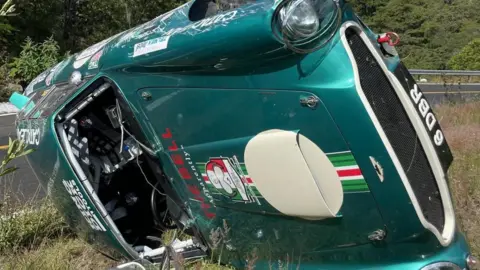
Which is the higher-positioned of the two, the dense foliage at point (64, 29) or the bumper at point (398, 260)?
the bumper at point (398, 260)

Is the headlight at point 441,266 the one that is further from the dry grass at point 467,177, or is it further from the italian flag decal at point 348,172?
the dry grass at point 467,177

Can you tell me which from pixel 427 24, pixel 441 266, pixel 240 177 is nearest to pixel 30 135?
pixel 240 177

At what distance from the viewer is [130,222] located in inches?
141

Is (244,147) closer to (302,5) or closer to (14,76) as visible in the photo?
(302,5)

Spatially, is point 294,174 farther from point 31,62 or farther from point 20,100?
point 31,62

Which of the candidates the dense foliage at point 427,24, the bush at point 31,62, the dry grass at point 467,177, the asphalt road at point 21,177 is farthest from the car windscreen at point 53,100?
the dense foliage at point 427,24

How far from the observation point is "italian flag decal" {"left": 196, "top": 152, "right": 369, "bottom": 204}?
88.0 inches

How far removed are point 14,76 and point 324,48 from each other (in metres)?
14.0

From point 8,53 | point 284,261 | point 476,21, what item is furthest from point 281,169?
point 476,21

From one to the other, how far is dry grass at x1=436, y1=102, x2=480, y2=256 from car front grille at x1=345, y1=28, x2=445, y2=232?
4.83 feet

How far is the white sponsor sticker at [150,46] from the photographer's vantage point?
8.86ft

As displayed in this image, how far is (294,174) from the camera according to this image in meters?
2.36

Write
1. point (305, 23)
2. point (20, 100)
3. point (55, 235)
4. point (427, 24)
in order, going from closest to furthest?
point (305, 23) < point (55, 235) < point (20, 100) < point (427, 24)

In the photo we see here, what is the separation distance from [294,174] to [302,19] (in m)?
0.65
